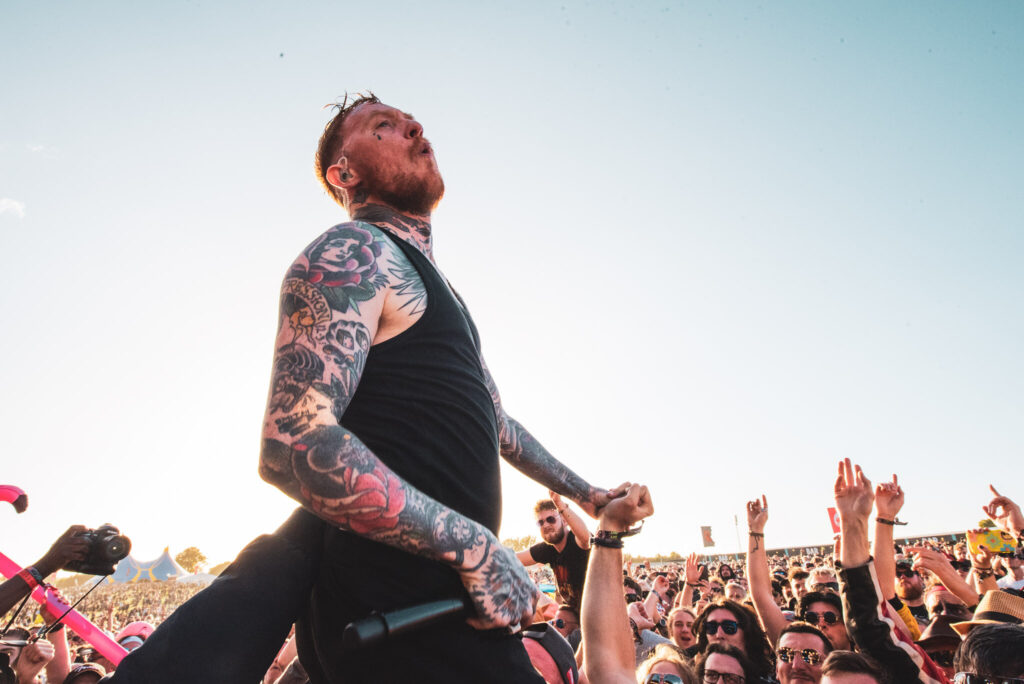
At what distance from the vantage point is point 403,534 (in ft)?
4.23

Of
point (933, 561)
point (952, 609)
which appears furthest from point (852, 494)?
point (952, 609)

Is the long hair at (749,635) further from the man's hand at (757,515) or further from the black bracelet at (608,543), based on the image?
the black bracelet at (608,543)

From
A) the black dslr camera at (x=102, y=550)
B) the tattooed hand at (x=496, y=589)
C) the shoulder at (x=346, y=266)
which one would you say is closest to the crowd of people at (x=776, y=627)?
the black dslr camera at (x=102, y=550)

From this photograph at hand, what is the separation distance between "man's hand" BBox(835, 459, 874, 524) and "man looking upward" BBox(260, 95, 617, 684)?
3.47 meters

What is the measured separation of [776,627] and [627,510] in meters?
4.77

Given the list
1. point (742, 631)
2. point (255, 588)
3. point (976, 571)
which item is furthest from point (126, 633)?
point (976, 571)

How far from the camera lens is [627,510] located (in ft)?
6.79

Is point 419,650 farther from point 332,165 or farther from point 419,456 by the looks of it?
point 332,165

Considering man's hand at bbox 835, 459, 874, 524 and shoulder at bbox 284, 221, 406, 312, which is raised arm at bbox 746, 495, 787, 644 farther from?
shoulder at bbox 284, 221, 406, 312

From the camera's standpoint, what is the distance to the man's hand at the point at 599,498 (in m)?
2.19

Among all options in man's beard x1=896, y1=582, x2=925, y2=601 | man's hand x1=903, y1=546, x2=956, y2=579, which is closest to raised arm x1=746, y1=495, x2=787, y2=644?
man's hand x1=903, y1=546, x2=956, y2=579

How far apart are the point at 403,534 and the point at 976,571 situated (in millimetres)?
9926

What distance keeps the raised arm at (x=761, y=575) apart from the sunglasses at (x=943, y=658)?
131 centimetres

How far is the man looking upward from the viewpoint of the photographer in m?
1.29
